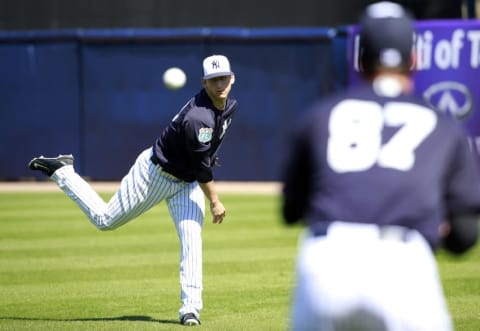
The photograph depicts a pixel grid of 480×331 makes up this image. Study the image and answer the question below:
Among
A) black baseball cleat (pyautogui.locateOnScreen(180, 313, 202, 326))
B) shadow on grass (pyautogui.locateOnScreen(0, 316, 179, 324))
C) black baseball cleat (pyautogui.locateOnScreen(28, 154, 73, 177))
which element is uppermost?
black baseball cleat (pyautogui.locateOnScreen(28, 154, 73, 177))

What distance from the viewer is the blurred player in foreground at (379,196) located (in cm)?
307

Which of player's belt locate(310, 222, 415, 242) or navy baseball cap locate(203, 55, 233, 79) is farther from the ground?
navy baseball cap locate(203, 55, 233, 79)

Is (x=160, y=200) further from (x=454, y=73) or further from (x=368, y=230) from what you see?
(x=454, y=73)

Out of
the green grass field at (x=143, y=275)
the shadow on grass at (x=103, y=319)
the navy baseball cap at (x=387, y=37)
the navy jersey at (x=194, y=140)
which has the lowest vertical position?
the green grass field at (x=143, y=275)

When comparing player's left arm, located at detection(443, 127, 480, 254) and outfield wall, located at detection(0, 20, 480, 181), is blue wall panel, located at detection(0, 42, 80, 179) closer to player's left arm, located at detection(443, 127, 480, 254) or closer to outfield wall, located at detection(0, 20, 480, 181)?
outfield wall, located at detection(0, 20, 480, 181)

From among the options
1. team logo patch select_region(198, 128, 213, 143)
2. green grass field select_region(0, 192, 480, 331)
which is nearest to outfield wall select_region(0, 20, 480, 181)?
green grass field select_region(0, 192, 480, 331)

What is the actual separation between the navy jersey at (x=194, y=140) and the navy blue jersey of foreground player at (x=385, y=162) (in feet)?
11.8

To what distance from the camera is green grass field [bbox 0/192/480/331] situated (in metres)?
7.20

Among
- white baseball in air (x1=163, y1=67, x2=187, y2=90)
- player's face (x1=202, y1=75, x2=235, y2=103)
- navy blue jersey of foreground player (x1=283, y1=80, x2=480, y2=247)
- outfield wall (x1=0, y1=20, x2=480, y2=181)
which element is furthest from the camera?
outfield wall (x1=0, y1=20, x2=480, y2=181)

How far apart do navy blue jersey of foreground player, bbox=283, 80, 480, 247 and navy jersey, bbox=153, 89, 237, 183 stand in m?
3.60

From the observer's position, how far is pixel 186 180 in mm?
7168

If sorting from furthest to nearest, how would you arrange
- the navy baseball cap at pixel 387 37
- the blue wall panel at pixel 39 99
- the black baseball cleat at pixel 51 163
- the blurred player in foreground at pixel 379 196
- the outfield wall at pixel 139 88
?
the blue wall panel at pixel 39 99 → the outfield wall at pixel 139 88 → the black baseball cleat at pixel 51 163 → the navy baseball cap at pixel 387 37 → the blurred player in foreground at pixel 379 196

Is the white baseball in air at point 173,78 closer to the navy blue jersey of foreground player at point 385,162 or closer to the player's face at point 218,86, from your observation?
the player's face at point 218,86

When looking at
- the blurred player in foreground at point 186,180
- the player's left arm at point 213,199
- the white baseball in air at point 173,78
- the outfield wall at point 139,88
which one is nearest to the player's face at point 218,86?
the blurred player in foreground at point 186,180
